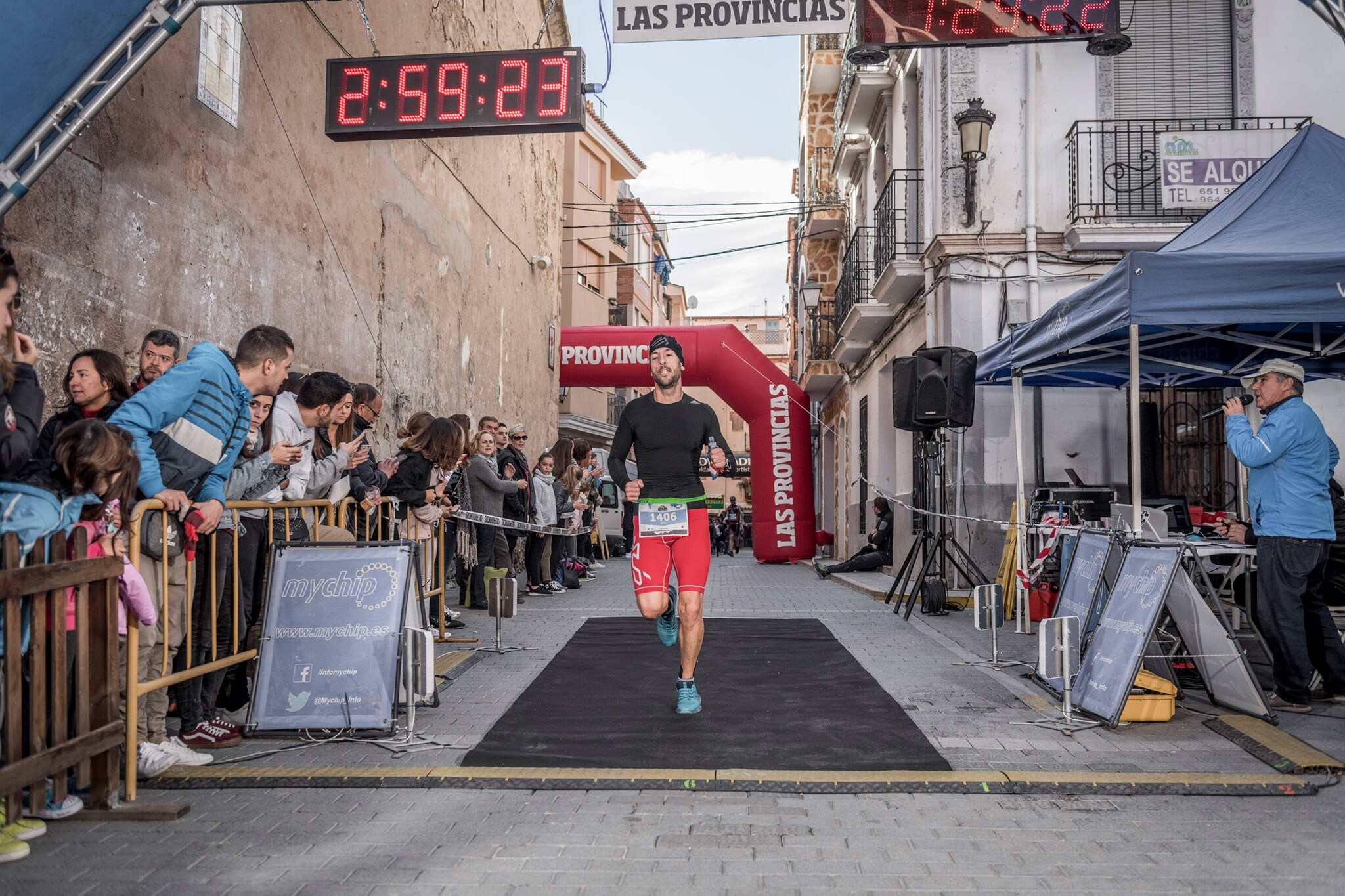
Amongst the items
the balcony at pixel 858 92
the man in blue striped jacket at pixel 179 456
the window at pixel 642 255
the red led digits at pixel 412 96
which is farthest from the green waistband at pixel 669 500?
the window at pixel 642 255

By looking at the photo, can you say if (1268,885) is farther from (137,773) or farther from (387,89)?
(387,89)

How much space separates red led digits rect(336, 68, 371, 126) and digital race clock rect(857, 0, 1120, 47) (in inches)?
152

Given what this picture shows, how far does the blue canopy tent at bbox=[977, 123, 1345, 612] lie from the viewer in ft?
20.2

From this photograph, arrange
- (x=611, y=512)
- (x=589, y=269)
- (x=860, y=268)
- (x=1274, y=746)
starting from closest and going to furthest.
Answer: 1. (x=1274, y=746)
2. (x=860, y=268)
3. (x=611, y=512)
4. (x=589, y=269)

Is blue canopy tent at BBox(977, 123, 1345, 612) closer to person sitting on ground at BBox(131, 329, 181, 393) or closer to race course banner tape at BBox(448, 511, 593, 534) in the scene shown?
race course banner tape at BBox(448, 511, 593, 534)

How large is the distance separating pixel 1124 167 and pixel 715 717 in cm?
995

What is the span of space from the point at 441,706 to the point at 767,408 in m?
14.6

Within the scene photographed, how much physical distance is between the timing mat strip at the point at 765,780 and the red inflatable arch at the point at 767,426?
50.1 feet

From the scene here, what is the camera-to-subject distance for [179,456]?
4703 mm

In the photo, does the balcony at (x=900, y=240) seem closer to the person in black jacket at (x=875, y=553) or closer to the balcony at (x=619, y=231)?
the person in black jacket at (x=875, y=553)

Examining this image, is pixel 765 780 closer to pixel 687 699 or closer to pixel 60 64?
pixel 687 699

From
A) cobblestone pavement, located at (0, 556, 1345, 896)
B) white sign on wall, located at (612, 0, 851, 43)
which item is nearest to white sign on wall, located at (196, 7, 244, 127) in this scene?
white sign on wall, located at (612, 0, 851, 43)

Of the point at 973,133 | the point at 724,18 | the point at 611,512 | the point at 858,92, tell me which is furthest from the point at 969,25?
the point at 611,512

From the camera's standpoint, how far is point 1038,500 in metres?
10.4
